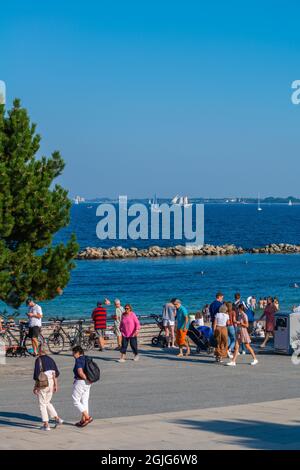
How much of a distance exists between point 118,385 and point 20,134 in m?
7.35

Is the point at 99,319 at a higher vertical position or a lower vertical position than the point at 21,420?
higher

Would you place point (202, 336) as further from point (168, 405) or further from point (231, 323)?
point (168, 405)

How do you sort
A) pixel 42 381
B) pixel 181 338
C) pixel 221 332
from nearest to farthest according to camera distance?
pixel 42 381
pixel 221 332
pixel 181 338

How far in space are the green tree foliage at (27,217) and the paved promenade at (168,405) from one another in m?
2.08

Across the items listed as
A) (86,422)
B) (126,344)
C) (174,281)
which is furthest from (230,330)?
(174,281)

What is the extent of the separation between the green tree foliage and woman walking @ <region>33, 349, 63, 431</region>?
7.73 meters

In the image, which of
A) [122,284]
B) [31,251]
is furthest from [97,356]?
[122,284]

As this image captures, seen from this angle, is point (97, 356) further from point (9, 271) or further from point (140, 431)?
point (140, 431)

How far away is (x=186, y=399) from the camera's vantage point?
18062 millimetres

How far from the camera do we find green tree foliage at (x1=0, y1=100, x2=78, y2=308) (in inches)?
900

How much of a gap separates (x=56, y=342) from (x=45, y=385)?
11360 mm

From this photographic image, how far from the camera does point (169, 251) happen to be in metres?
124

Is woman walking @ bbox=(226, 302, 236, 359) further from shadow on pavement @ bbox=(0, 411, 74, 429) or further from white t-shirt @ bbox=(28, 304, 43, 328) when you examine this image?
shadow on pavement @ bbox=(0, 411, 74, 429)

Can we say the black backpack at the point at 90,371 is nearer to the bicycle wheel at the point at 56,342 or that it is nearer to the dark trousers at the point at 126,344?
the dark trousers at the point at 126,344
